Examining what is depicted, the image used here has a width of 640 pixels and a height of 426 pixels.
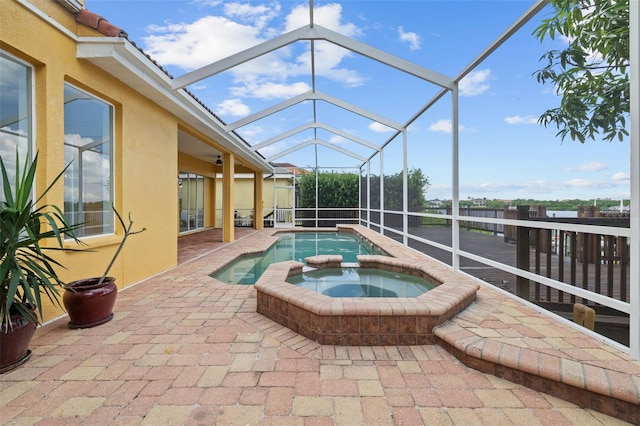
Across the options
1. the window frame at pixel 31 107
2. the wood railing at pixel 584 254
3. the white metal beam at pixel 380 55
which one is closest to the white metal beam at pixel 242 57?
the white metal beam at pixel 380 55

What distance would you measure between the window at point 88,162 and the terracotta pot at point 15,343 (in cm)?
157

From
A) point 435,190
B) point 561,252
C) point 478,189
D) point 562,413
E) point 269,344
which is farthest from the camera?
point 435,190

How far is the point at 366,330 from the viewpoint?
2518 millimetres

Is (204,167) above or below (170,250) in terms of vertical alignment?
above

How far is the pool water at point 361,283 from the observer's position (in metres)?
4.02

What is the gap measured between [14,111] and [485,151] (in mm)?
5385

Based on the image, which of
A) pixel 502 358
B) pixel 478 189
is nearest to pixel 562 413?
pixel 502 358

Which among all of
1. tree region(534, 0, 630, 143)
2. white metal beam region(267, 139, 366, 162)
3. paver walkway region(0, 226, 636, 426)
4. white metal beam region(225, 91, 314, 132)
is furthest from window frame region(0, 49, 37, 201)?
white metal beam region(267, 139, 366, 162)

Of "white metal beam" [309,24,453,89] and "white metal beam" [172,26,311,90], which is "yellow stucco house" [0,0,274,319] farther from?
"white metal beam" [309,24,453,89]

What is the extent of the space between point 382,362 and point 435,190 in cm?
450

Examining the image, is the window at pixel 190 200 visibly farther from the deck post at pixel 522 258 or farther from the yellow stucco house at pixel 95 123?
the deck post at pixel 522 258

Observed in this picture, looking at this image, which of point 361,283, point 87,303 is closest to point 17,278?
point 87,303

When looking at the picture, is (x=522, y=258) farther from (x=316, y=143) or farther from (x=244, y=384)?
(x=316, y=143)

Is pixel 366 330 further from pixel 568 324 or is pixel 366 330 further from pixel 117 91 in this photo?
pixel 117 91
